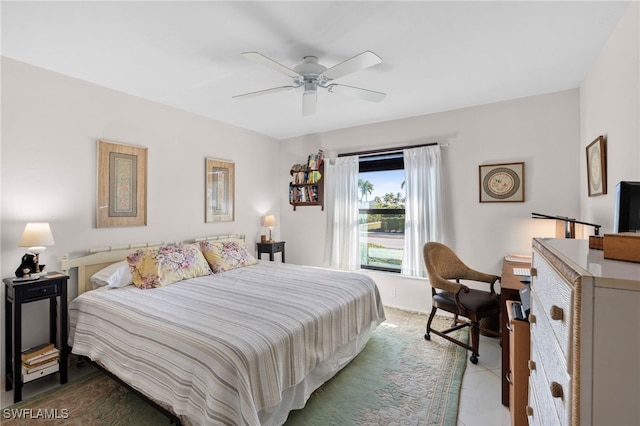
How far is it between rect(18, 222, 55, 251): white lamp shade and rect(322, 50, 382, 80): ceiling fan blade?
2.52 meters

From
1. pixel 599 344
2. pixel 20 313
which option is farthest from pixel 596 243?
pixel 20 313

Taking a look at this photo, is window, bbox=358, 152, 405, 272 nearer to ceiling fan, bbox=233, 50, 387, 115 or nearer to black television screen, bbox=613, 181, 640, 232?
ceiling fan, bbox=233, 50, 387, 115

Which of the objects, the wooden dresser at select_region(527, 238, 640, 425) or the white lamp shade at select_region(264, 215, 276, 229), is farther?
the white lamp shade at select_region(264, 215, 276, 229)

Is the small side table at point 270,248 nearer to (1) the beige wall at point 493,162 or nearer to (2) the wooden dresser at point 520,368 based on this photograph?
(1) the beige wall at point 493,162

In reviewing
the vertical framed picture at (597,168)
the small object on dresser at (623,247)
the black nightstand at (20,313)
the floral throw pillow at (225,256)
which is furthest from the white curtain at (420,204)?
the black nightstand at (20,313)

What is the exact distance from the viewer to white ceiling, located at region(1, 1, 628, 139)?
5.93 ft

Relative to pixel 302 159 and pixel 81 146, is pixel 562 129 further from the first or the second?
pixel 81 146

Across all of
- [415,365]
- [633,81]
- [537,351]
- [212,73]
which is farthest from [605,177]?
[212,73]

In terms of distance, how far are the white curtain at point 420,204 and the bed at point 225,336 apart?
1.12m

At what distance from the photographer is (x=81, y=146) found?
2.80m

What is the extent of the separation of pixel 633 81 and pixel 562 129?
156 cm

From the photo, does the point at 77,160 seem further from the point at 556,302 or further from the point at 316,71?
the point at 556,302

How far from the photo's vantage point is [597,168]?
2320 mm

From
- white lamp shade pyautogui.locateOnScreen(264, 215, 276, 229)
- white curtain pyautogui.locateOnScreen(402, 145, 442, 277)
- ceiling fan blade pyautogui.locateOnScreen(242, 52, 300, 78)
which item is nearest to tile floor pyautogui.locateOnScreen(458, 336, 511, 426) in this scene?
white curtain pyautogui.locateOnScreen(402, 145, 442, 277)
